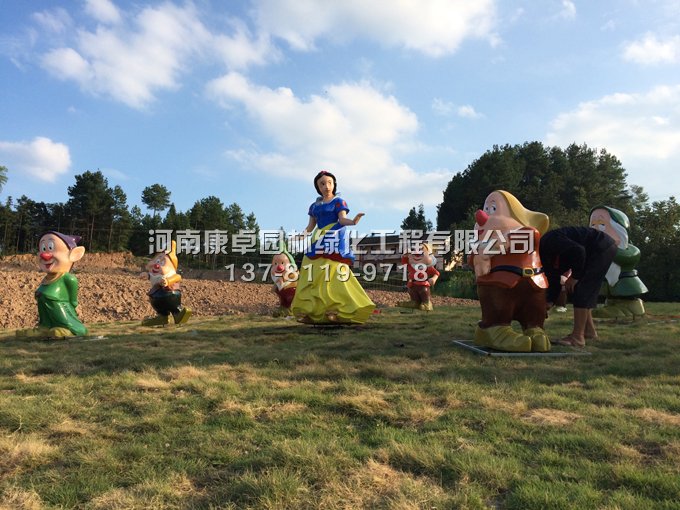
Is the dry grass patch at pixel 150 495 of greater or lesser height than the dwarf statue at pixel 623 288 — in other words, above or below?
below

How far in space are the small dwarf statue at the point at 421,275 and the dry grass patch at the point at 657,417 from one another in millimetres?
9164

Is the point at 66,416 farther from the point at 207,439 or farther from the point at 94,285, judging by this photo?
the point at 94,285

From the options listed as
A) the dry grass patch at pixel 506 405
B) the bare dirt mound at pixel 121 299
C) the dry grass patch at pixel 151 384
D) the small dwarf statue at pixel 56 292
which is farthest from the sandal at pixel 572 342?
the bare dirt mound at pixel 121 299

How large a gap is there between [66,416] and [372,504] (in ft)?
8.12

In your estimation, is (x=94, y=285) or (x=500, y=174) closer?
(x=94, y=285)

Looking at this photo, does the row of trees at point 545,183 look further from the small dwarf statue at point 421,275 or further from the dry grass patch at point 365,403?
the dry grass patch at point 365,403

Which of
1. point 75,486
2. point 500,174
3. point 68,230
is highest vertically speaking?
point 500,174

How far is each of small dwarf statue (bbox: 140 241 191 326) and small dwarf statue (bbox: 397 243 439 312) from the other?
5.87 m

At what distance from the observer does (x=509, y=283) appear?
5.79 m

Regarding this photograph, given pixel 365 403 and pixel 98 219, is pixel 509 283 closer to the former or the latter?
pixel 365 403

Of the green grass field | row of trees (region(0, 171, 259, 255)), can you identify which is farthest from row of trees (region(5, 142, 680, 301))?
the green grass field

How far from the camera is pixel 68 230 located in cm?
3225

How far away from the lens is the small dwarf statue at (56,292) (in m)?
7.75

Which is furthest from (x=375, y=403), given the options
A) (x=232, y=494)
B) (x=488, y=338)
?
(x=488, y=338)
